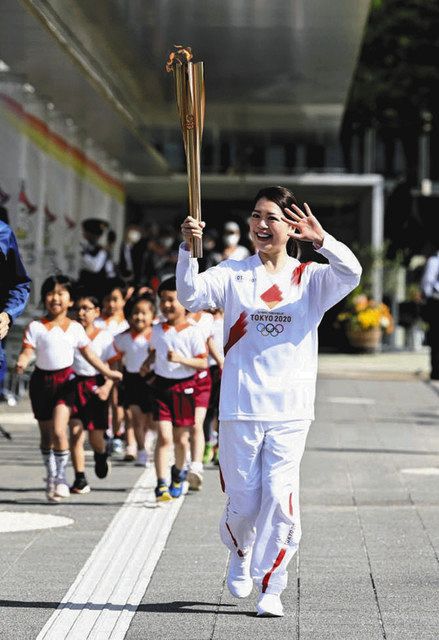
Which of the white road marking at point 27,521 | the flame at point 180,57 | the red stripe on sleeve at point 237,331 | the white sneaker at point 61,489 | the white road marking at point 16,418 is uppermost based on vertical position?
the flame at point 180,57

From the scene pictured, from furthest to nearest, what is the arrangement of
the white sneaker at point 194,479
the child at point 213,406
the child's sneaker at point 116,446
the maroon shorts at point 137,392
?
the child's sneaker at point 116,446, the child at point 213,406, the maroon shorts at point 137,392, the white sneaker at point 194,479

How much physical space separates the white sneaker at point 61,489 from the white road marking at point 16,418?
18.8ft

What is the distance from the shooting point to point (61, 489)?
34.4 ft

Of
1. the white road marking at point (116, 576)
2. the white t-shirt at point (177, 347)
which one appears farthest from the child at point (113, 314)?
the white road marking at point (116, 576)

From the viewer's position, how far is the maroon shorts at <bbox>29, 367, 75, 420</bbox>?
34.7 feet

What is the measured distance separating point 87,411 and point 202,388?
893 mm

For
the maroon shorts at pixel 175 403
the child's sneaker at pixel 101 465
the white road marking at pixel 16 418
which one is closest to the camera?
the maroon shorts at pixel 175 403

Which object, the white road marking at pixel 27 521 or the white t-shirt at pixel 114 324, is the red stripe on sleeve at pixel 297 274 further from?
the white t-shirt at pixel 114 324

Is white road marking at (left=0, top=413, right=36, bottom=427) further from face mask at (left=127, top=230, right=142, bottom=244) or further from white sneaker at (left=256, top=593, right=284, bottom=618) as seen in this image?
white sneaker at (left=256, top=593, right=284, bottom=618)

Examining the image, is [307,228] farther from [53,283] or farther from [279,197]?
[53,283]

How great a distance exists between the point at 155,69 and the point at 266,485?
18.9 metres

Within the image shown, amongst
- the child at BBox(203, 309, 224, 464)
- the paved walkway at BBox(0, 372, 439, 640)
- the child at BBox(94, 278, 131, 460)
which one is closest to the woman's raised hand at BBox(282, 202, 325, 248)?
the paved walkway at BBox(0, 372, 439, 640)

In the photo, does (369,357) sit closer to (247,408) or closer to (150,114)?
(150,114)

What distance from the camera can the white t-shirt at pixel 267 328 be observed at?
6.80m
